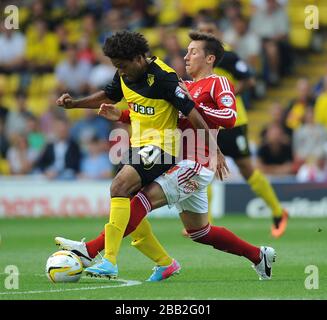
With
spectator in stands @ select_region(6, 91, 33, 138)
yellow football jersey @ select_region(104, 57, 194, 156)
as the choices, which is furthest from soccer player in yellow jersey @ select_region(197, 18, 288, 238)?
spectator in stands @ select_region(6, 91, 33, 138)

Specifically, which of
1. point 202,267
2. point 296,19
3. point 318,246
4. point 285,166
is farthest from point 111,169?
point 202,267

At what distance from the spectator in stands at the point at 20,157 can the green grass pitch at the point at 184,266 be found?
2951 millimetres

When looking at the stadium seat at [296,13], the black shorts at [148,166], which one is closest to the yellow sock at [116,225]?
the black shorts at [148,166]

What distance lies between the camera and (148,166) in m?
7.75

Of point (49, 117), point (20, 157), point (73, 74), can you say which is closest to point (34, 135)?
point (49, 117)

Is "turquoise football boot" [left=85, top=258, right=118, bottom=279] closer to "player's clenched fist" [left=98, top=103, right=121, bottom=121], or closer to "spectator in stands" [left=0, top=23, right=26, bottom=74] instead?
"player's clenched fist" [left=98, top=103, right=121, bottom=121]

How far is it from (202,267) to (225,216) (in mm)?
6864

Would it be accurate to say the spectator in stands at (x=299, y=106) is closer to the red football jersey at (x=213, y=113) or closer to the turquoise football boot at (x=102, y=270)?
the red football jersey at (x=213, y=113)

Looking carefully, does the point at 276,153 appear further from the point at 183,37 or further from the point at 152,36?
the point at 152,36

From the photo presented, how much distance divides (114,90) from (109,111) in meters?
0.52

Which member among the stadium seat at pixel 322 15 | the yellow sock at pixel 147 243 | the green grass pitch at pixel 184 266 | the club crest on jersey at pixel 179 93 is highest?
the stadium seat at pixel 322 15

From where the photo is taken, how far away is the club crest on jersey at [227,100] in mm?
8070

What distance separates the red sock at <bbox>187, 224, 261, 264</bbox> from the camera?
8.09m
